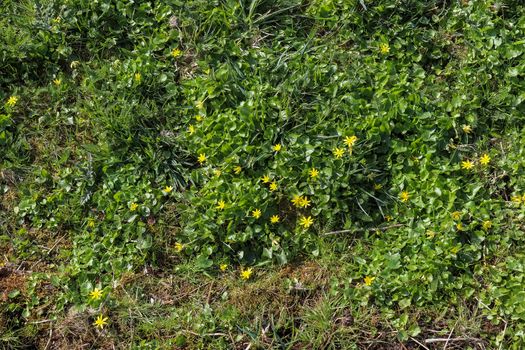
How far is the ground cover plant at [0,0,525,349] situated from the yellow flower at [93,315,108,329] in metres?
0.02

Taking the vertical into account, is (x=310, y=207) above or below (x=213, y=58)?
below

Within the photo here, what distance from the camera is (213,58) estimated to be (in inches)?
152

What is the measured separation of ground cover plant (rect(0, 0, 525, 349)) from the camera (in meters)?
3.16

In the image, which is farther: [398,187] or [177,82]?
[177,82]

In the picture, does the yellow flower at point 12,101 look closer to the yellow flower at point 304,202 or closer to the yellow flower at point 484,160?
the yellow flower at point 304,202

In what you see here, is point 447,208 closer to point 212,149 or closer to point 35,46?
point 212,149

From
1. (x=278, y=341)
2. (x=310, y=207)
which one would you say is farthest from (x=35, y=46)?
(x=278, y=341)

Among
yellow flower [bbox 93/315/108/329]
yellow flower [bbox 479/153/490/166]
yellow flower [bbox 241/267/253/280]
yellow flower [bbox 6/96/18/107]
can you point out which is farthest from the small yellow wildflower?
yellow flower [bbox 6/96/18/107]

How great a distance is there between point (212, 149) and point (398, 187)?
1.08 m

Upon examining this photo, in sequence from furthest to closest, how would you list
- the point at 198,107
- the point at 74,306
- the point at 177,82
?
the point at 177,82 → the point at 198,107 → the point at 74,306


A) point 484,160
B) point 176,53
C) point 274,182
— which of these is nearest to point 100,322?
point 274,182

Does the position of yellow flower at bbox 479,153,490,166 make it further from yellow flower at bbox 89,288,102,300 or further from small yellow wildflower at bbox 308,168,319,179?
yellow flower at bbox 89,288,102,300

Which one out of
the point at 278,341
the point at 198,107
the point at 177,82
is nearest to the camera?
the point at 278,341

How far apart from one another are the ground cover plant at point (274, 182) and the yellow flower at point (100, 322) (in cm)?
2
